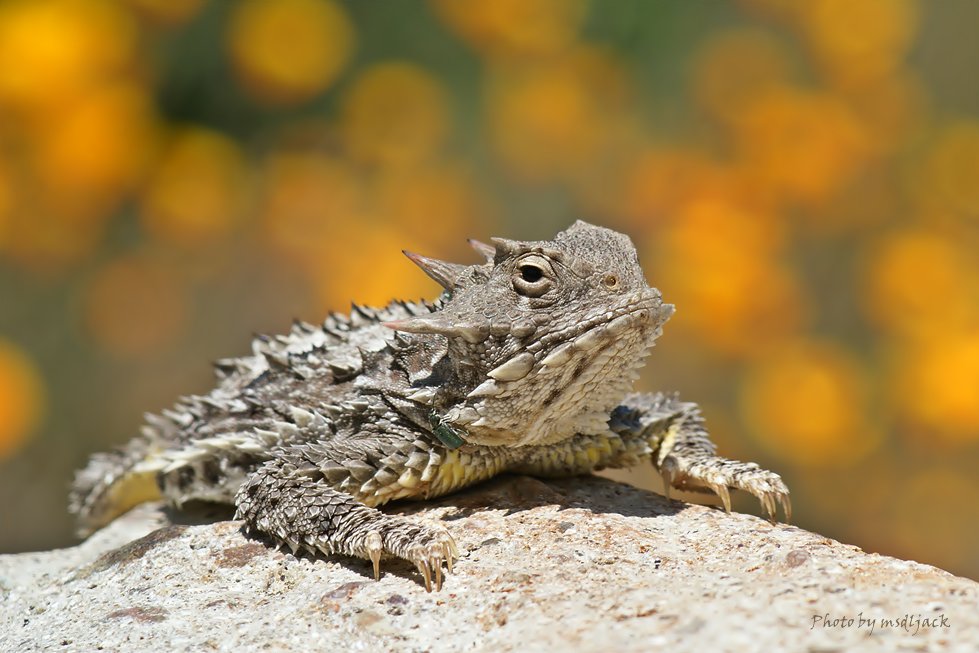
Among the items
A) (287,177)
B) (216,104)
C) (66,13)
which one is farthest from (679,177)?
(66,13)

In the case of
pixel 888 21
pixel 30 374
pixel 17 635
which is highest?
pixel 888 21

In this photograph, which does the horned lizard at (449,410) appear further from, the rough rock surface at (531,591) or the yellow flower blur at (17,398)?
the yellow flower blur at (17,398)

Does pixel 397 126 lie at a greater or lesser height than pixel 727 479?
greater

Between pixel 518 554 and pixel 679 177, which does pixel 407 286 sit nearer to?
pixel 679 177

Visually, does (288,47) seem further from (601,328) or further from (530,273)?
(601,328)

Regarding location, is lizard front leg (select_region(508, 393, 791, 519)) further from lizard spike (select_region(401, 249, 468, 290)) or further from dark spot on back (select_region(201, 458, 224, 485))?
dark spot on back (select_region(201, 458, 224, 485))

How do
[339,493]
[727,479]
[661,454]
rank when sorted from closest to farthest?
[339,493] → [727,479] → [661,454]

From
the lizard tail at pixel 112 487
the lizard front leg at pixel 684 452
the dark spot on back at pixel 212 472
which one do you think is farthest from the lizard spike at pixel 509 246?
the lizard tail at pixel 112 487

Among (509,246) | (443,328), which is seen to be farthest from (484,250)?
(443,328)
